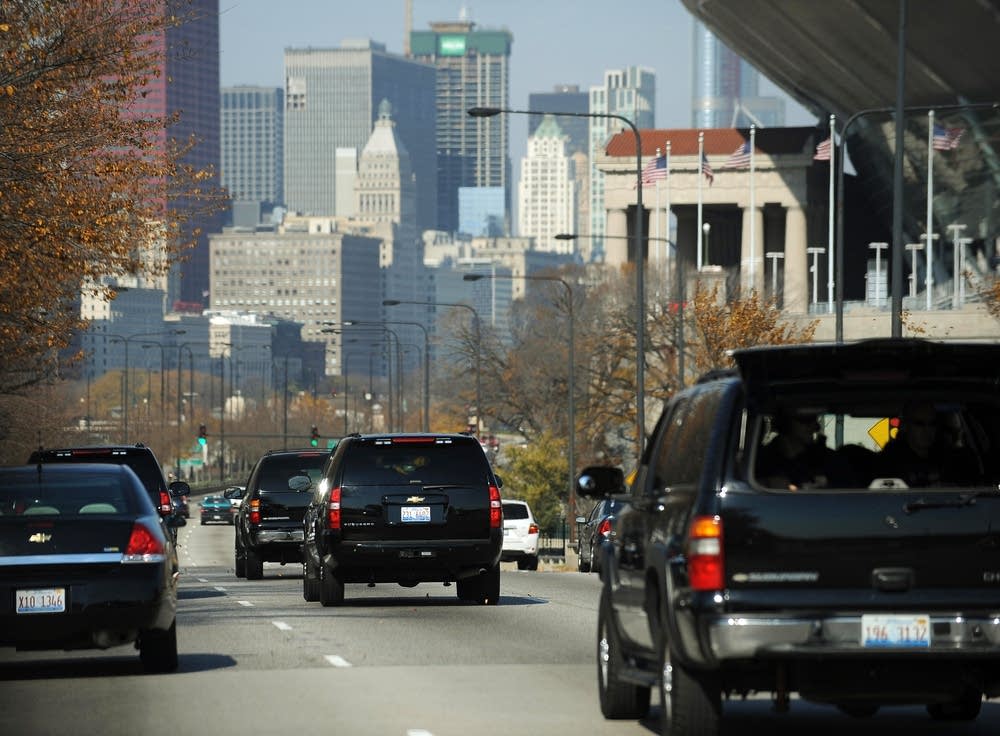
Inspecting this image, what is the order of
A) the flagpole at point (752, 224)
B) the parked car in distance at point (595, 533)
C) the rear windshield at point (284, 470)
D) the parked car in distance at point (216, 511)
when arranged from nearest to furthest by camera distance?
1. the rear windshield at point (284, 470)
2. the parked car in distance at point (595, 533)
3. the parked car in distance at point (216, 511)
4. the flagpole at point (752, 224)

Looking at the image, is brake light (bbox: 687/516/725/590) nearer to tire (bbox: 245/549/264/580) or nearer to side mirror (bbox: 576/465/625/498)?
side mirror (bbox: 576/465/625/498)

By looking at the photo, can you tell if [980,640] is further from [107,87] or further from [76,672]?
[107,87]

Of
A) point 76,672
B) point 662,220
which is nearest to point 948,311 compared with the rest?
point 662,220

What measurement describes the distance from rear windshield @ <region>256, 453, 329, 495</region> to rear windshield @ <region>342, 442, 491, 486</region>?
9778 mm

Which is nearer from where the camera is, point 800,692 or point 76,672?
point 800,692

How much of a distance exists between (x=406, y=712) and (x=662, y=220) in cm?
10582

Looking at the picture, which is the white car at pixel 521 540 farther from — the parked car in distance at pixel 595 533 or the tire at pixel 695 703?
the tire at pixel 695 703

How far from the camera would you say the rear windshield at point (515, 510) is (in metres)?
46.2

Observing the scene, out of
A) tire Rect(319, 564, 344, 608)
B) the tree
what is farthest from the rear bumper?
the tree

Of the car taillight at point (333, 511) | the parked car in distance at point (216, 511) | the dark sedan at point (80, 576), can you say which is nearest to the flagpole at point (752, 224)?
the parked car in distance at point (216, 511)

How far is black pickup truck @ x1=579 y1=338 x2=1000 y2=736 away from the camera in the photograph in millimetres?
10195

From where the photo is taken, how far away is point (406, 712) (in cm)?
1313

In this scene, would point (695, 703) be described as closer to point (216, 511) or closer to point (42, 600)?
point (42, 600)

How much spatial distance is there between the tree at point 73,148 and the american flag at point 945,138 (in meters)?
57.0
